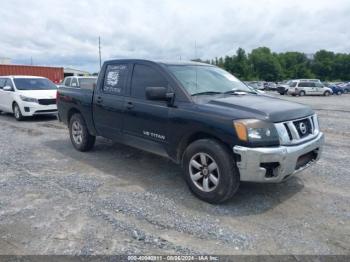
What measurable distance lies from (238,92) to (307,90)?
32.2 m

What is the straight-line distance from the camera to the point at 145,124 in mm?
4746

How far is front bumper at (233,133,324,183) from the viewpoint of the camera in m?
3.51

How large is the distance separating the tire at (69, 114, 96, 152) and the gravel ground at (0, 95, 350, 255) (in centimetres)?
60

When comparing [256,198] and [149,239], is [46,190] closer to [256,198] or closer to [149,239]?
[149,239]

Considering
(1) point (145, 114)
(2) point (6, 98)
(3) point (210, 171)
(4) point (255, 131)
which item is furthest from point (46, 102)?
(4) point (255, 131)

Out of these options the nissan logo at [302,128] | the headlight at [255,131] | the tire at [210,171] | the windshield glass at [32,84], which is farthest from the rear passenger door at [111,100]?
the windshield glass at [32,84]

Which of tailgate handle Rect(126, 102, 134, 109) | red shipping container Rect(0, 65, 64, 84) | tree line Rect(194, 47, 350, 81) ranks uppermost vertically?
tree line Rect(194, 47, 350, 81)

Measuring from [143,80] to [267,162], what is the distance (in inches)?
92.5

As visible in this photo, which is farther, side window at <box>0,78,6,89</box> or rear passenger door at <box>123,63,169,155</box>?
side window at <box>0,78,6,89</box>

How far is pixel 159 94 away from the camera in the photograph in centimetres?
420

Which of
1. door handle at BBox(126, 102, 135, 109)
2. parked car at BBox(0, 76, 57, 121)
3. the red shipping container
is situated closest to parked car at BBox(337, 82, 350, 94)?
the red shipping container

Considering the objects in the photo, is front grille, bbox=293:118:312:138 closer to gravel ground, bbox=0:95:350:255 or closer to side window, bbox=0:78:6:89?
gravel ground, bbox=0:95:350:255

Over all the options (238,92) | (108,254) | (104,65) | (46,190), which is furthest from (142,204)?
(104,65)

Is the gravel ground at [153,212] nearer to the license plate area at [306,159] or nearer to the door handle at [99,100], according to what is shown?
the license plate area at [306,159]
